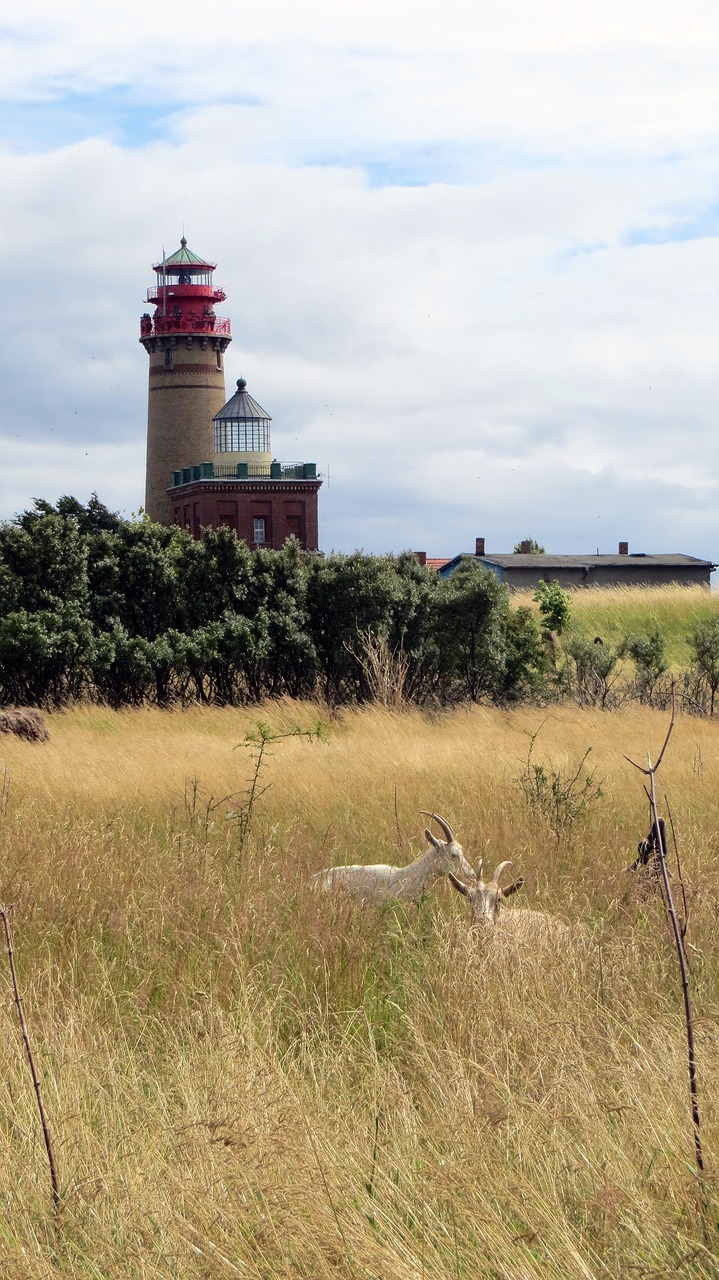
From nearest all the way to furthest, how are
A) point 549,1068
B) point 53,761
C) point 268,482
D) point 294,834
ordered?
point 549,1068
point 294,834
point 53,761
point 268,482

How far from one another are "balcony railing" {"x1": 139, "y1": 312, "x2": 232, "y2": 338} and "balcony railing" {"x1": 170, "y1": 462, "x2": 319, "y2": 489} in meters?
7.59

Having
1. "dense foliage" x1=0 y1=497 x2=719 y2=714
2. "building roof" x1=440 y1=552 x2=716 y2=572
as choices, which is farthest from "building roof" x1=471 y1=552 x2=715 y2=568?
"dense foliage" x1=0 y1=497 x2=719 y2=714

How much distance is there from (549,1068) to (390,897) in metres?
2.50

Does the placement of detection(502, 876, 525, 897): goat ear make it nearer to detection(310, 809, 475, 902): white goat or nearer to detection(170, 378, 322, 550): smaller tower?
detection(310, 809, 475, 902): white goat

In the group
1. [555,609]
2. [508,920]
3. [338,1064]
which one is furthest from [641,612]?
[338,1064]

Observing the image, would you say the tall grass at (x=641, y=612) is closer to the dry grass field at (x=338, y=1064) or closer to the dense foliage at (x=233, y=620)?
the dense foliage at (x=233, y=620)

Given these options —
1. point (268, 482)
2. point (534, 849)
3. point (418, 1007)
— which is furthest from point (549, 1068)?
point (268, 482)

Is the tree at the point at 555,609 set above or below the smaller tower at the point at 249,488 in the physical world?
below

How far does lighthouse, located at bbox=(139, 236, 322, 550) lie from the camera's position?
191ft

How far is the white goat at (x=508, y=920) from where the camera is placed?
16.8 ft

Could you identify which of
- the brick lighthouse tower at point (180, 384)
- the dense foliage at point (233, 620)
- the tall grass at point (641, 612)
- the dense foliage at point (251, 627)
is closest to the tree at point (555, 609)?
the tall grass at point (641, 612)

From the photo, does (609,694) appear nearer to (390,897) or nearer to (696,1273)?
(390,897)

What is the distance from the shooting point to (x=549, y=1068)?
3.95m

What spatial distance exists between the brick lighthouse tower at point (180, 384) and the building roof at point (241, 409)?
1093 mm
